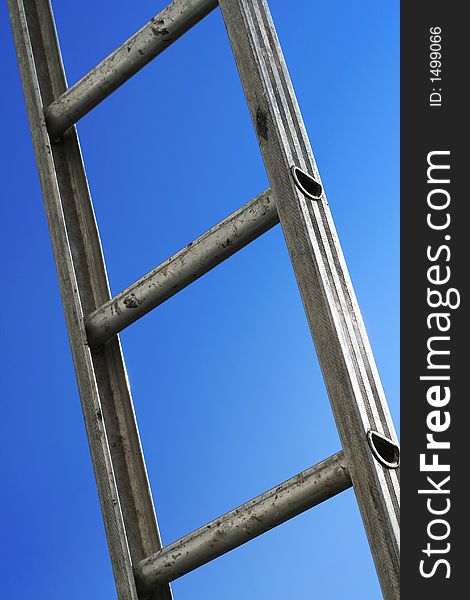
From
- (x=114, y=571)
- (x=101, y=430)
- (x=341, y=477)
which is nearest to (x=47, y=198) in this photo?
(x=101, y=430)

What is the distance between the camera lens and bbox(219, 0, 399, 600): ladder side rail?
3.85 ft

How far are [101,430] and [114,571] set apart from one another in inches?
8.2

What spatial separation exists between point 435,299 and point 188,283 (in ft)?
1.26

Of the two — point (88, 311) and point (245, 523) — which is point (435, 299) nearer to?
point (245, 523)

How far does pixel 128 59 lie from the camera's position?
4.97 ft

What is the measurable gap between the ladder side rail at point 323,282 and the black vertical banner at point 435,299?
54mm

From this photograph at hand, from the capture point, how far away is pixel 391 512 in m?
1.16

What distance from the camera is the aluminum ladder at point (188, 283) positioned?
1.22 m

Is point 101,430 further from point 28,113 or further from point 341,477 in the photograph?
point 28,113

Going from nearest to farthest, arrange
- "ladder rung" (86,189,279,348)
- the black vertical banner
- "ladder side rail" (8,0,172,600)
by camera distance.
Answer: the black vertical banner < "ladder rung" (86,189,279,348) < "ladder side rail" (8,0,172,600)

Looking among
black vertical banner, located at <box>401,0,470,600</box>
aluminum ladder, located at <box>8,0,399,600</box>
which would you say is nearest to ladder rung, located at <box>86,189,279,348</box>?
aluminum ladder, located at <box>8,0,399,600</box>

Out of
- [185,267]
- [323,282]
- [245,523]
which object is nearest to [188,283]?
[185,267]

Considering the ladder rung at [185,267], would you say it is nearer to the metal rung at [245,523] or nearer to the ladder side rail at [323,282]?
the ladder side rail at [323,282]

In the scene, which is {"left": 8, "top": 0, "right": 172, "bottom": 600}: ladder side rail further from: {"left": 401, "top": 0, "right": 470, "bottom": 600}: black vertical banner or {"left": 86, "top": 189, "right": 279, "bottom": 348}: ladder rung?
{"left": 401, "top": 0, "right": 470, "bottom": 600}: black vertical banner
